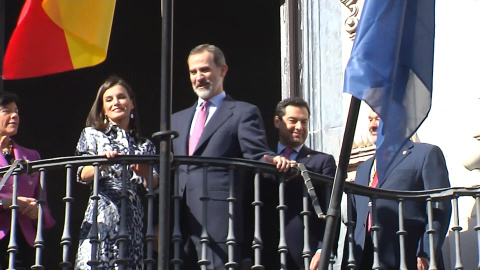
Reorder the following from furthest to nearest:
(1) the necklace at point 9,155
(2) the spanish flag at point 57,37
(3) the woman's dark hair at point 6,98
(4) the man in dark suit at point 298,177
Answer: (3) the woman's dark hair at point 6,98 < (1) the necklace at point 9,155 < (4) the man in dark suit at point 298,177 < (2) the spanish flag at point 57,37

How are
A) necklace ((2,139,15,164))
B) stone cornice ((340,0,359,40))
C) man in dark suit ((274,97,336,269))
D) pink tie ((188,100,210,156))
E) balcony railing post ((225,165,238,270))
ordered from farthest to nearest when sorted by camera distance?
stone cornice ((340,0,359,40)) < necklace ((2,139,15,164)) < pink tie ((188,100,210,156)) < man in dark suit ((274,97,336,269)) < balcony railing post ((225,165,238,270))

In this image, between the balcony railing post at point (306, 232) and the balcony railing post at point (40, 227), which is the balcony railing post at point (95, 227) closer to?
the balcony railing post at point (40, 227)

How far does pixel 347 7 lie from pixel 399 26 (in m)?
2.60

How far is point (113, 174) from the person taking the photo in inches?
443

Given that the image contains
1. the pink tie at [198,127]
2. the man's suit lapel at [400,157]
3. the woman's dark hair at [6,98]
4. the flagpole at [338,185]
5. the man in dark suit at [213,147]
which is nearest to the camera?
the flagpole at [338,185]

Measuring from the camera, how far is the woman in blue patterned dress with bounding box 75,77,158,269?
436 inches

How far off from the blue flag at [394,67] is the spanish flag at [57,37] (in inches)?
58.0

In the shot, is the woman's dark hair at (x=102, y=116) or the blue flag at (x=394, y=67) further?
the woman's dark hair at (x=102, y=116)

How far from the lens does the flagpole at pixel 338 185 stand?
10.3 m

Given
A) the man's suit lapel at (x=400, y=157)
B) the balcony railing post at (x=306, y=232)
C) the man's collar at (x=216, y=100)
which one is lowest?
the balcony railing post at (x=306, y=232)

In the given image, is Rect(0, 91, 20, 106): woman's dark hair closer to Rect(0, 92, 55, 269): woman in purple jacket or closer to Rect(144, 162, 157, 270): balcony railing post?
Rect(0, 92, 55, 269): woman in purple jacket

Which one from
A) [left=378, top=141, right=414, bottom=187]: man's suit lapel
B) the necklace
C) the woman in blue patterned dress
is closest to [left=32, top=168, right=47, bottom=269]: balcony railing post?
the woman in blue patterned dress

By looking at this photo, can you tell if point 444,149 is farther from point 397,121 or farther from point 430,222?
point 397,121

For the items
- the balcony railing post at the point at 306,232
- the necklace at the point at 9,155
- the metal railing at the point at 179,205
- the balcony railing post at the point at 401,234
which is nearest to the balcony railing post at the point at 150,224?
the metal railing at the point at 179,205
